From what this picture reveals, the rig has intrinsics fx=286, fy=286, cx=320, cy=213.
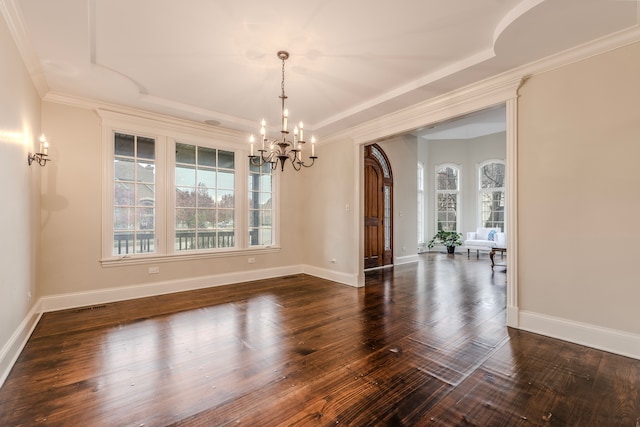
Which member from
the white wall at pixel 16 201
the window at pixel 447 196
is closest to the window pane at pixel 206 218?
the white wall at pixel 16 201

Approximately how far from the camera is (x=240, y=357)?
251 centimetres

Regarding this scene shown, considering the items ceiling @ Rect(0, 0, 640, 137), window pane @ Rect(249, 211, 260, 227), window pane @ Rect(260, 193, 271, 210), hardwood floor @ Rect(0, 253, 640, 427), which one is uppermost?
ceiling @ Rect(0, 0, 640, 137)

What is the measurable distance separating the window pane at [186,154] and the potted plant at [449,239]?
25.3 feet

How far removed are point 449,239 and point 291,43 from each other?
8358 millimetres

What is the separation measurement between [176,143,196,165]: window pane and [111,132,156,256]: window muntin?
14.4 inches

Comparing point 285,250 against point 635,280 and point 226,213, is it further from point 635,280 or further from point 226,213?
point 635,280

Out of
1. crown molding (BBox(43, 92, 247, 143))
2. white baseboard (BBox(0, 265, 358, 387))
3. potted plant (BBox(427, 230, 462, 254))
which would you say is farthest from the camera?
potted plant (BBox(427, 230, 462, 254))

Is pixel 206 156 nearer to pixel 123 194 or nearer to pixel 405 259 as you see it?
pixel 123 194

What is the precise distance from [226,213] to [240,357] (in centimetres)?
323

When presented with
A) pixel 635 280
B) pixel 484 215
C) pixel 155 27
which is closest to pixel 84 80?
pixel 155 27

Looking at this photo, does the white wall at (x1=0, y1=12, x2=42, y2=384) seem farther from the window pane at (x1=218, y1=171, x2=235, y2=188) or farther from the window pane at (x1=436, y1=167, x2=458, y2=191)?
the window pane at (x1=436, y1=167, x2=458, y2=191)

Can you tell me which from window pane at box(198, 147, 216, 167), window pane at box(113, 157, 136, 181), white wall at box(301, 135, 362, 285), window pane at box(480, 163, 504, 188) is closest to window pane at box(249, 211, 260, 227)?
white wall at box(301, 135, 362, 285)

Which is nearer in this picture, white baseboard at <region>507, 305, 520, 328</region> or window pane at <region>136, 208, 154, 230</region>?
white baseboard at <region>507, 305, 520, 328</region>

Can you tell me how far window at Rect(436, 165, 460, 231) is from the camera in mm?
9914
